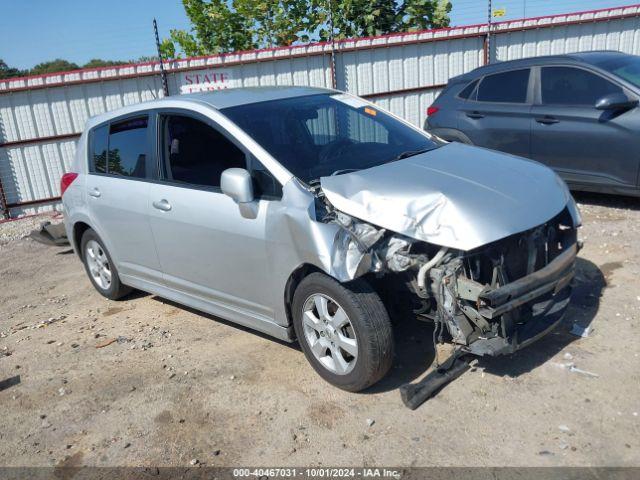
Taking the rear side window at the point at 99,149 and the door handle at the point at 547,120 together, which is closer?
the rear side window at the point at 99,149

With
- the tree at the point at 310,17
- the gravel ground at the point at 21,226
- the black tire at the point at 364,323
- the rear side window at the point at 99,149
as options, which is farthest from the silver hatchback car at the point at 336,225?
the tree at the point at 310,17

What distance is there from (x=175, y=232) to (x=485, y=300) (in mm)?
2420

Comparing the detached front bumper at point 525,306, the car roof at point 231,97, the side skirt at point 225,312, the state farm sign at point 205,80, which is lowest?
the side skirt at point 225,312

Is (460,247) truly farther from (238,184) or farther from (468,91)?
(468,91)

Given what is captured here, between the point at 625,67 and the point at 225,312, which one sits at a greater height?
the point at 625,67

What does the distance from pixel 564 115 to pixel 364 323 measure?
464 cm

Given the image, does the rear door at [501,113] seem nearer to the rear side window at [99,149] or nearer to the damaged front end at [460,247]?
the damaged front end at [460,247]

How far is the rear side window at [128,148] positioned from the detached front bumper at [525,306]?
3.01 m

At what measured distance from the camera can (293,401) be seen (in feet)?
12.3

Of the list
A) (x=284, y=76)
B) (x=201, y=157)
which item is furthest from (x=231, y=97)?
(x=284, y=76)

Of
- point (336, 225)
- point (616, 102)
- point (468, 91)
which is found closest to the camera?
point (336, 225)

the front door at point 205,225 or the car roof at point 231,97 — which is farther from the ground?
the car roof at point 231,97

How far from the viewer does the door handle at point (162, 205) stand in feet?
14.7

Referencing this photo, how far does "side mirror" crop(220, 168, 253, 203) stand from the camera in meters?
3.76
